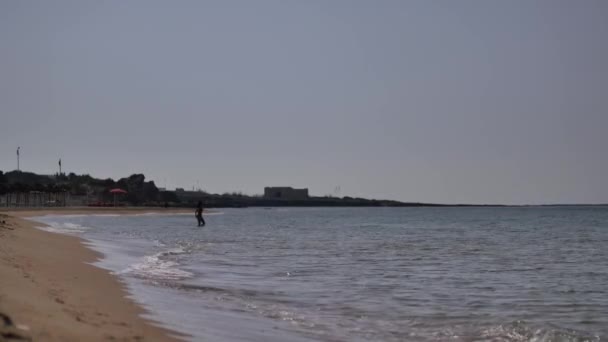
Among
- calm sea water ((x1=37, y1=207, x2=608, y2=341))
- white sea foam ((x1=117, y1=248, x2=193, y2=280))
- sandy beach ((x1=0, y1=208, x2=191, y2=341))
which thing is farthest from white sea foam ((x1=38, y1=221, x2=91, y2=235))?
sandy beach ((x1=0, y1=208, x2=191, y2=341))

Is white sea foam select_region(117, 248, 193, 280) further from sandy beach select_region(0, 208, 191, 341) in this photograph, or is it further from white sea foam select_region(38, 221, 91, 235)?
white sea foam select_region(38, 221, 91, 235)

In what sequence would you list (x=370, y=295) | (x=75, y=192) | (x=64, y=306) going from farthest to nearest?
(x=75, y=192)
(x=370, y=295)
(x=64, y=306)

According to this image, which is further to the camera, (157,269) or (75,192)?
(75,192)

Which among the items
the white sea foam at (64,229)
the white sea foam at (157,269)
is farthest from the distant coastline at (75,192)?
the white sea foam at (157,269)

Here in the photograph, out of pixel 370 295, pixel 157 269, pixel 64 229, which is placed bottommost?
pixel 370 295

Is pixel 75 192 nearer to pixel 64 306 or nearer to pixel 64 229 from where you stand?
pixel 64 229

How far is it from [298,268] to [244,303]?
6.97 meters

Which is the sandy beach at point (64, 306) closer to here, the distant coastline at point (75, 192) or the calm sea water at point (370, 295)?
the calm sea water at point (370, 295)

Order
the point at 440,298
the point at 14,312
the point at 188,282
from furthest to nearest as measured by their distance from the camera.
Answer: the point at 188,282, the point at 440,298, the point at 14,312

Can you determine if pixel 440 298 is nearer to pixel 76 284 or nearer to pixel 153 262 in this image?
pixel 76 284

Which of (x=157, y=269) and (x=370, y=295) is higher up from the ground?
(x=157, y=269)

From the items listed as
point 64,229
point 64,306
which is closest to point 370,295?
point 64,306

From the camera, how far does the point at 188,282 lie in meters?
15.0

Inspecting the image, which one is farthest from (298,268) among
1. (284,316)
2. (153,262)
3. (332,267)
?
(284,316)
